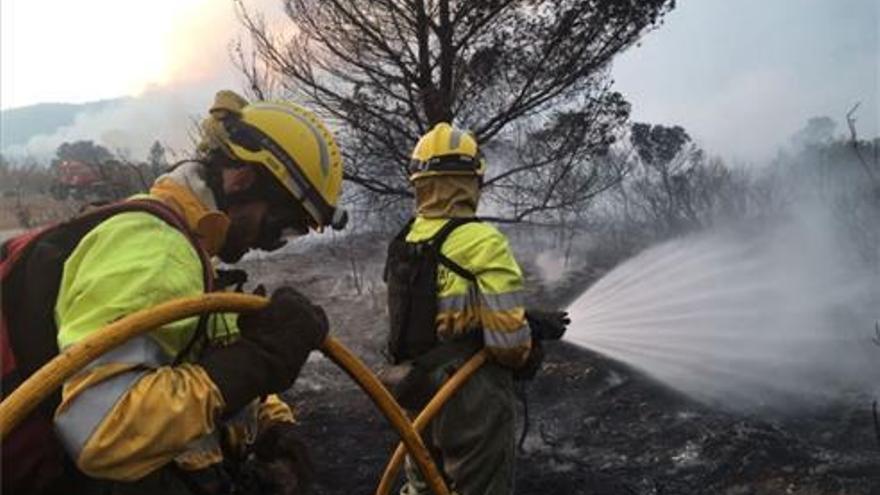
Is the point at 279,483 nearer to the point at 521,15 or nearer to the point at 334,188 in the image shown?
the point at 334,188

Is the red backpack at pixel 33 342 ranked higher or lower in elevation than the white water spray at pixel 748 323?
higher

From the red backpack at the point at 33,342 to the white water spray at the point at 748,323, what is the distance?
5262 mm

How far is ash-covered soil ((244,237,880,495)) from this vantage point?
19.4 feet

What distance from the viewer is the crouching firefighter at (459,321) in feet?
14.1

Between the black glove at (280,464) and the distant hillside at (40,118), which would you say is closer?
the black glove at (280,464)

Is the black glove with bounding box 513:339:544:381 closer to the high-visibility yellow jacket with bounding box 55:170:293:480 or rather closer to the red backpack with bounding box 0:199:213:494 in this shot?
the high-visibility yellow jacket with bounding box 55:170:293:480

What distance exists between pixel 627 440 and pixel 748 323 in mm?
4184

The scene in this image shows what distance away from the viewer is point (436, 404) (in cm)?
404

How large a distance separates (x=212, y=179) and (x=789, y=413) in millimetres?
6286

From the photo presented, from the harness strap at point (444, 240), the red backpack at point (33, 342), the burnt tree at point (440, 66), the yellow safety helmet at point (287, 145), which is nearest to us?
the red backpack at point (33, 342)

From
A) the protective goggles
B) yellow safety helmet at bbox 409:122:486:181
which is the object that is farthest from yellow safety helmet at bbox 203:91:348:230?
yellow safety helmet at bbox 409:122:486:181

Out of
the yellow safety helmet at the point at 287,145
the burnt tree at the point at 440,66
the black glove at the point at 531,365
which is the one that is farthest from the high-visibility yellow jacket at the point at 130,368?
the burnt tree at the point at 440,66

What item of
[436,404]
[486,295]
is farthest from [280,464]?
[486,295]

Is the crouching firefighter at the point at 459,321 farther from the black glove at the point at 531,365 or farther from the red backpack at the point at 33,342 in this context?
the red backpack at the point at 33,342
